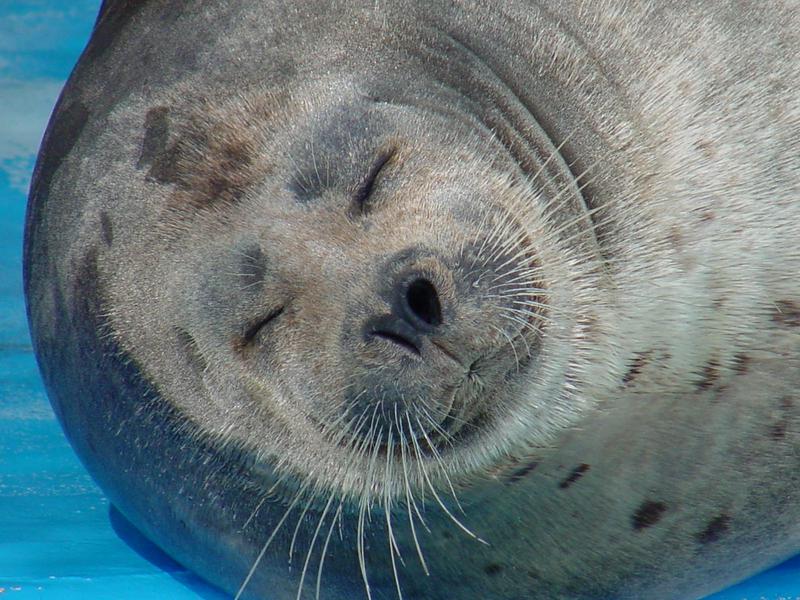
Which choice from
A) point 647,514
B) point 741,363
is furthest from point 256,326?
point 741,363

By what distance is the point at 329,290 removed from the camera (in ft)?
9.78

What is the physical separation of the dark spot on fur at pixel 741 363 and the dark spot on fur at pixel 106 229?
201 centimetres

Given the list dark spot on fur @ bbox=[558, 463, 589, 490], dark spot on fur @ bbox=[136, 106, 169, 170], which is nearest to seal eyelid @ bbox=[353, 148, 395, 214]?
dark spot on fur @ bbox=[136, 106, 169, 170]

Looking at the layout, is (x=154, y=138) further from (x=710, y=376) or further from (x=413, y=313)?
(x=710, y=376)

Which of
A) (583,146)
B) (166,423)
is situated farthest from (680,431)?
(166,423)

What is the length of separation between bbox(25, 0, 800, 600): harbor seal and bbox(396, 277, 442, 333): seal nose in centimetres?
22

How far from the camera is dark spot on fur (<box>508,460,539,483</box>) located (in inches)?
135

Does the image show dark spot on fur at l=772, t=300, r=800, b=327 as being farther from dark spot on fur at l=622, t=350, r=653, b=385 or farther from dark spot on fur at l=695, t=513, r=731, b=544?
dark spot on fur at l=695, t=513, r=731, b=544

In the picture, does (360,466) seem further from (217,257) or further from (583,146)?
(583,146)

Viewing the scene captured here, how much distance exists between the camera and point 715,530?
3.55 metres

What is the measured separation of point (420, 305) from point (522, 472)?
0.88m

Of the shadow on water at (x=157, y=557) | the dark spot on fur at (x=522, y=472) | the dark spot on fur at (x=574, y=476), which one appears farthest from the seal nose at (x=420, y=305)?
the shadow on water at (x=157, y=557)

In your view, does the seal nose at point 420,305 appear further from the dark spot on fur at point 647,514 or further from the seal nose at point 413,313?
the dark spot on fur at point 647,514

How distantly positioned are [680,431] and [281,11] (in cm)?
187
